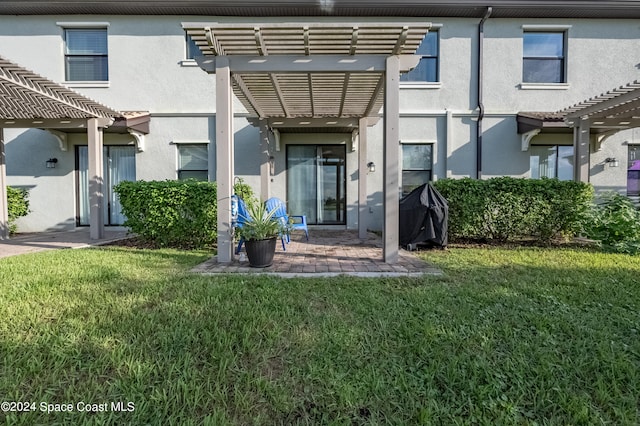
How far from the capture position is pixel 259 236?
4.49 metres

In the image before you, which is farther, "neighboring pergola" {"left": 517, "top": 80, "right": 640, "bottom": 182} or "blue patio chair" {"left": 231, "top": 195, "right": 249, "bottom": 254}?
"neighboring pergola" {"left": 517, "top": 80, "right": 640, "bottom": 182}

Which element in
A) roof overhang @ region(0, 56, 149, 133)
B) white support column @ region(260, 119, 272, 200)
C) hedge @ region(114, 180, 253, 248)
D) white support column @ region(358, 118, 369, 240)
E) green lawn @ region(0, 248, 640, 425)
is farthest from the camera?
white support column @ region(260, 119, 272, 200)

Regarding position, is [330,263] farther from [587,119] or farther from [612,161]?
[612,161]

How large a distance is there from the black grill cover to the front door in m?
3.25

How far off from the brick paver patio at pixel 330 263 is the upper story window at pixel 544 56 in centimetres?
692

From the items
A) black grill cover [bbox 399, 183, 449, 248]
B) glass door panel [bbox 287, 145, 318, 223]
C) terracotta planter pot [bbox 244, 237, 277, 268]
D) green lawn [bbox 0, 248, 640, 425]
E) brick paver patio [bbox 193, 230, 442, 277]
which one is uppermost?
glass door panel [bbox 287, 145, 318, 223]

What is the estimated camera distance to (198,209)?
588cm

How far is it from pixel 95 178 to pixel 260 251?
5112 mm

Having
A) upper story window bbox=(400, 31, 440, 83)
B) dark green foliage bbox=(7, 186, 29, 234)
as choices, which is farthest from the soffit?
dark green foliage bbox=(7, 186, 29, 234)

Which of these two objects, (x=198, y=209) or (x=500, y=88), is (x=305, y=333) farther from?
(x=500, y=88)

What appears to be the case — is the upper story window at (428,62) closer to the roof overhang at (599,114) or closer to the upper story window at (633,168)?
the roof overhang at (599,114)

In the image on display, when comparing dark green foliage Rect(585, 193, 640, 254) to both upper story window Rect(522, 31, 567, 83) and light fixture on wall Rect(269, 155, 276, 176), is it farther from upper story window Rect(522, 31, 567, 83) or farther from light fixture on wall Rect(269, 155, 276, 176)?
light fixture on wall Rect(269, 155, 276, 176)

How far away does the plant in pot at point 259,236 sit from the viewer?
14.7 ft

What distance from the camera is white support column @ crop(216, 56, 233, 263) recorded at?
4699 millimetres
